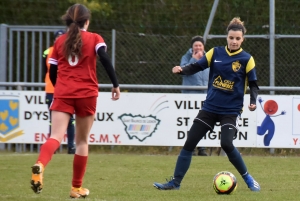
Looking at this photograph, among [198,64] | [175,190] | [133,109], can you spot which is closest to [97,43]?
[198,64]

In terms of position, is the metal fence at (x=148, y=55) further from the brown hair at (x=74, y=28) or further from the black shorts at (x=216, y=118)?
the brown hair at (x=74, y=28)

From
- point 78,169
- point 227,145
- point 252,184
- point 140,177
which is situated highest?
point 227,145

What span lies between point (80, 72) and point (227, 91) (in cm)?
172

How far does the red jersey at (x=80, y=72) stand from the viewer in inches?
258

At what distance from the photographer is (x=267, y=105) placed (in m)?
12.2

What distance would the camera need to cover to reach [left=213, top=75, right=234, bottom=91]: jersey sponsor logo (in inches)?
298

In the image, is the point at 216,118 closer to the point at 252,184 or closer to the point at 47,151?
the point at 252,184

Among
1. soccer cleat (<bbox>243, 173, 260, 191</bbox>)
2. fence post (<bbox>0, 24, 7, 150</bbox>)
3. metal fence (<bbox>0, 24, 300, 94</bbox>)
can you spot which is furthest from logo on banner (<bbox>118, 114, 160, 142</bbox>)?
soccer cleat (<bbox>243, 173, 260, 191</bbox>)

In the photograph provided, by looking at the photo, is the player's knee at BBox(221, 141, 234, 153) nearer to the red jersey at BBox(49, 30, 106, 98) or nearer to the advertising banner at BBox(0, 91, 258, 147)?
the red jersey at BBox(49, 30, 106, 98)

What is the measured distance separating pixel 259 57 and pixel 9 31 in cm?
475

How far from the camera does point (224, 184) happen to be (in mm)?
7395

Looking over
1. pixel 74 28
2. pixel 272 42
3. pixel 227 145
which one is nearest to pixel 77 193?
pixel 74 28

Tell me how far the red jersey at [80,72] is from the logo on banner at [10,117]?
5.96 metres

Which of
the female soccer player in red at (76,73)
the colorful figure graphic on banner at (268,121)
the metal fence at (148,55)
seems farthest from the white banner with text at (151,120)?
the female soccer player in red at (76,73)
